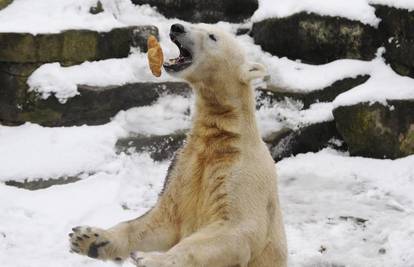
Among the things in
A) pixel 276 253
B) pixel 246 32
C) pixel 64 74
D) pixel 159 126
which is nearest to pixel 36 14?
pixel 64 74

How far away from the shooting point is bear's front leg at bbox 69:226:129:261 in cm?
329

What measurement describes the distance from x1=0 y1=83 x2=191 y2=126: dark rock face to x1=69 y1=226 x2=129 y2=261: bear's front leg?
4235 millimetres

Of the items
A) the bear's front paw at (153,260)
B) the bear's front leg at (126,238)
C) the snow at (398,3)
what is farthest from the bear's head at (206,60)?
the snow at (398,3)

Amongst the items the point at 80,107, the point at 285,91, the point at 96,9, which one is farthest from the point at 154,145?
the point at 96,9

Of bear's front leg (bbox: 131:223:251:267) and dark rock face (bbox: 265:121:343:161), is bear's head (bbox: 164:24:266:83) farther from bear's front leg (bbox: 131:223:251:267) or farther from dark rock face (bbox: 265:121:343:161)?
dark rock face (bbox: 265:121:343:161)

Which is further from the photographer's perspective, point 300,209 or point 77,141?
point 77,141

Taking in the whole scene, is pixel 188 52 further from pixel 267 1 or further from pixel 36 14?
pixel 267 1

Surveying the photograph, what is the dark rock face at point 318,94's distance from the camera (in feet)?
26.6

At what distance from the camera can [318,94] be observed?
8148 mm

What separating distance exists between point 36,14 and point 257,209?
18.2ft

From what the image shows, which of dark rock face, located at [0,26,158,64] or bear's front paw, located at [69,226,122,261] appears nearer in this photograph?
bear's front paw, located at [69,226,122,261]

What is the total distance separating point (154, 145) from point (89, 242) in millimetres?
3958

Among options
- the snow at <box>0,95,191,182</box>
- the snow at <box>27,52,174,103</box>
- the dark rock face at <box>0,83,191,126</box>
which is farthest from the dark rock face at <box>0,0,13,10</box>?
the snow at <box>0,95,191,182</box>

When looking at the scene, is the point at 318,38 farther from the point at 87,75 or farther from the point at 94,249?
the point at 94,249
